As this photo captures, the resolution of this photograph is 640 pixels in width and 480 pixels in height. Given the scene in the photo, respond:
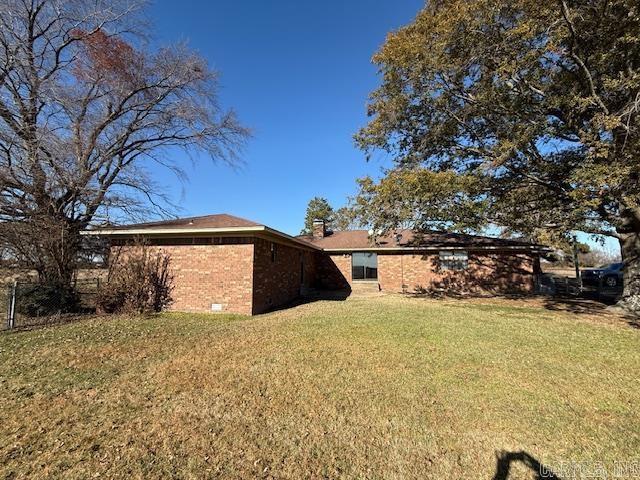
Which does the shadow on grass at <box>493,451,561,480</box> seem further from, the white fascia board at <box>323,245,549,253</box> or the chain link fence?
the white fascia board at <box>323,245,549,253</box>

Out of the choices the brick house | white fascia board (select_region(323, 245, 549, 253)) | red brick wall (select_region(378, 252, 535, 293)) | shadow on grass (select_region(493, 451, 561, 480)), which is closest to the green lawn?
shadow on grass (select_region(493, 451, 561, 480))

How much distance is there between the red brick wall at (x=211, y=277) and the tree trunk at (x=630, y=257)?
12.9 m

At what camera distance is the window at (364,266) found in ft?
60.9

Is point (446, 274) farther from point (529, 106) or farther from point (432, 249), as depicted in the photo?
point (529, 106)

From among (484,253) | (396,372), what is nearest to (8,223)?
(396,372)

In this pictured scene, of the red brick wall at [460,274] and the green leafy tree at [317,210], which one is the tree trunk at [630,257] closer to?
the red brick wall at [460,274]

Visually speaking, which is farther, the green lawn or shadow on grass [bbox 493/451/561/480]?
the green lawn

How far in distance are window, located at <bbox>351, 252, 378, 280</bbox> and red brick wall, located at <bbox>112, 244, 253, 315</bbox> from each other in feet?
33.0

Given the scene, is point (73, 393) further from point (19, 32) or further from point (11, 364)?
point (19, 32)

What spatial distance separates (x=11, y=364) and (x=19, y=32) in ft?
39.3

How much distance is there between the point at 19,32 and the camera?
425 inches

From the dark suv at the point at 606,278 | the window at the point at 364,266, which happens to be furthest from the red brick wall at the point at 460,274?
the dark suv at the point at 606,278

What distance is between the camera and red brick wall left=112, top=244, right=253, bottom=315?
985 cm

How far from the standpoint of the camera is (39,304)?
8.73m
